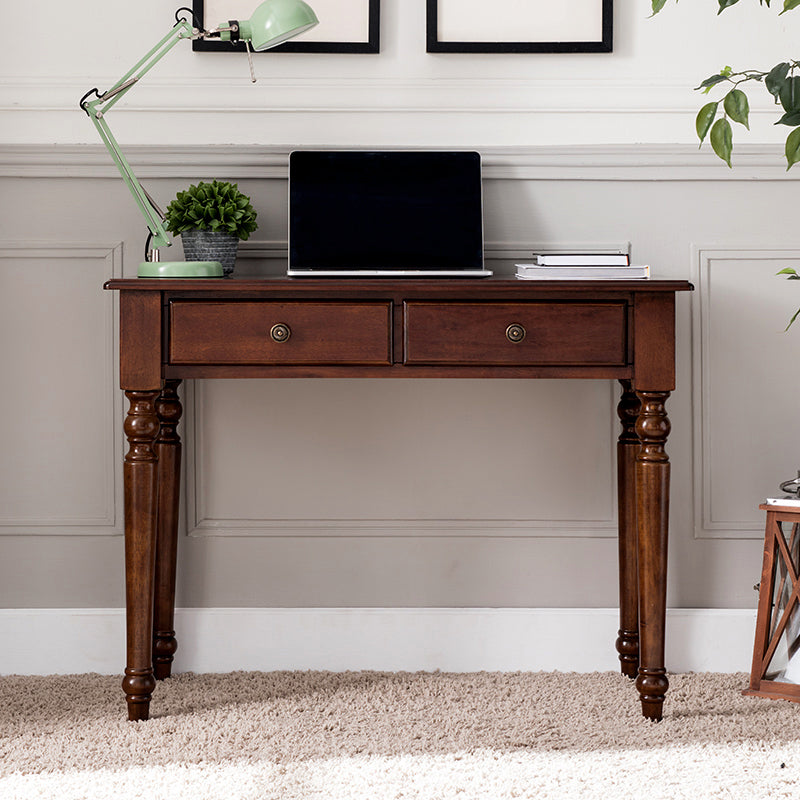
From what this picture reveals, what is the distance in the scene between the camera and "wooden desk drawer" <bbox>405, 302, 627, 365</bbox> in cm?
149

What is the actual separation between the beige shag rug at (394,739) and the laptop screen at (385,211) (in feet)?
2.72

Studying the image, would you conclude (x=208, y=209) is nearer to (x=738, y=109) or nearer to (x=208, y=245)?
(x=208, y=245)

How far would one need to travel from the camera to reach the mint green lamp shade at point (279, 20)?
1540 mm

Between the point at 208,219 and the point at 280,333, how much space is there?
1.09ft

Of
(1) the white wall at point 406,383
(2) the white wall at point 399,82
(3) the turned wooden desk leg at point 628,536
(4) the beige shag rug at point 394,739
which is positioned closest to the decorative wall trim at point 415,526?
(1) the white wall at point 406,383

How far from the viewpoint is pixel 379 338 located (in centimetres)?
149

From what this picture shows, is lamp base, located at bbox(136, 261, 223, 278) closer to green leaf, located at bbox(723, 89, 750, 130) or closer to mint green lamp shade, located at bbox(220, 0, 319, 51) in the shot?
mint green lamp shade, located at bbox(220, 0, 319, 51)

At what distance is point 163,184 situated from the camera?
185 centimetres

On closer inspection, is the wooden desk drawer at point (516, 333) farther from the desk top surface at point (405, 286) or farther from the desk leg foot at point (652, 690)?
the desk leg foot at point (652, 690)

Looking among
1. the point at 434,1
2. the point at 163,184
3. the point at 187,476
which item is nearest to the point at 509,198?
the point at 434,1

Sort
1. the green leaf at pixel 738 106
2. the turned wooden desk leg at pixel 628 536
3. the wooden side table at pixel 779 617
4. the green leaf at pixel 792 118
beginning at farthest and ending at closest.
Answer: the turned wooden desk leg at pixel 628 536 → the wooden side table at pixel 779 617 → the green leaf at pixel 792 118 → the green leaf at pixel 738 106

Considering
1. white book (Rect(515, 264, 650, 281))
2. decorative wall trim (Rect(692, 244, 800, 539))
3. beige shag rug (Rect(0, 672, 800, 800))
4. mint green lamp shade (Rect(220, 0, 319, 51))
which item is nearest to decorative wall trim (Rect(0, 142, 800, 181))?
decorative wall trim (Rect(692, 244, 800, 539))

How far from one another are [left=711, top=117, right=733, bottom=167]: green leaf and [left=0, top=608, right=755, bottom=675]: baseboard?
100cm

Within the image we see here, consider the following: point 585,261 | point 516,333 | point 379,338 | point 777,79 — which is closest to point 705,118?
point 777,79
